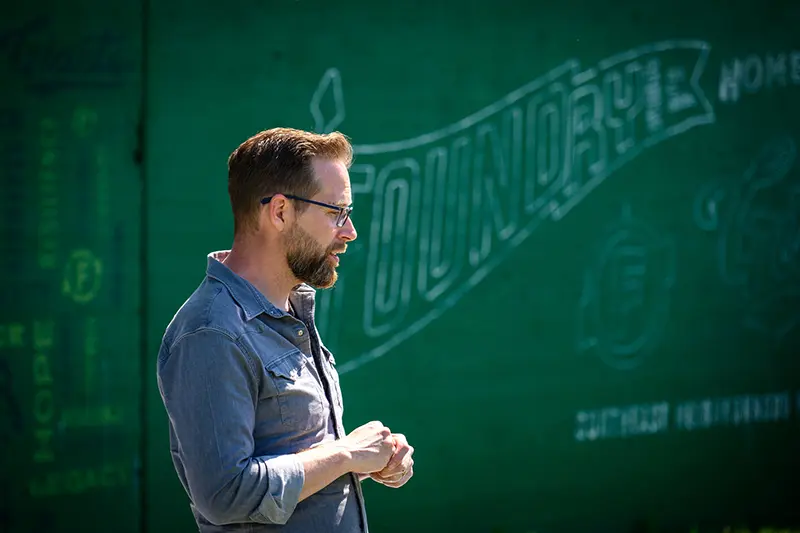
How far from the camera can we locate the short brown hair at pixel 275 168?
246cm

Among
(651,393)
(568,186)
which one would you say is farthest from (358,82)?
(651,393)

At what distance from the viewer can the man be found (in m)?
2.20

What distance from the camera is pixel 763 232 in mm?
6062

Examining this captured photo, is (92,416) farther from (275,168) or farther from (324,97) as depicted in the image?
(275,168)

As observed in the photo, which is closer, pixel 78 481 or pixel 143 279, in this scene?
pixel 78 481

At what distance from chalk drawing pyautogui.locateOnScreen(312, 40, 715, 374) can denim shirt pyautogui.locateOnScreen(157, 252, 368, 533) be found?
231 centimetres

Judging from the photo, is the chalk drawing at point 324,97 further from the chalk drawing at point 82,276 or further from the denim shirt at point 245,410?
the denim shirt at point 245,410

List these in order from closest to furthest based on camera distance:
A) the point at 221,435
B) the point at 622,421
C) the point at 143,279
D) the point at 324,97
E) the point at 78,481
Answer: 1. the point at 221,435
2. the point at 78,481
3. the point at 143,279
4. the point at 324,97
5. the point at 622,421

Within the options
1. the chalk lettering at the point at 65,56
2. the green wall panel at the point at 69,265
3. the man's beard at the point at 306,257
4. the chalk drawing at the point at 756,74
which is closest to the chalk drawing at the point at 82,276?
the green wall panel at the point at 69,265

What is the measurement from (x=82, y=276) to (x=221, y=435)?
7.11 feet

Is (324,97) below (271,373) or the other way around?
the other way around

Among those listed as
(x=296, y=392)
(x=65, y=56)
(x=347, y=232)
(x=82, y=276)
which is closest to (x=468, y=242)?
(x=82, y=276)

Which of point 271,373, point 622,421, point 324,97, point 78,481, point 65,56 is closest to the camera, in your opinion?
point 271,373

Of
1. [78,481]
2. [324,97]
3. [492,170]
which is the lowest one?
[78,481]
